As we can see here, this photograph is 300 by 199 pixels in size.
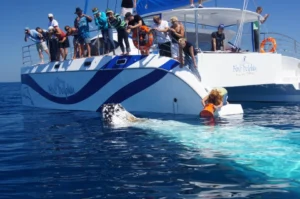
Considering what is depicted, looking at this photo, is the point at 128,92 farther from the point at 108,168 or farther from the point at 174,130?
the point at 108,168

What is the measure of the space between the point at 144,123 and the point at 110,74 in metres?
3.28

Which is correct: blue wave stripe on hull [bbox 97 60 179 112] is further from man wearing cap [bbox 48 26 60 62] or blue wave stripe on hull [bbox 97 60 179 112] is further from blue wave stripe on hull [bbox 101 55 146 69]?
man wearing cap [bbox 48 26 60 62]

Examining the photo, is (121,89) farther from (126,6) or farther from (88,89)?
(126,6)

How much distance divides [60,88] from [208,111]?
627cm

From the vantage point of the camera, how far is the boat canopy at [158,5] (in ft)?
42.7

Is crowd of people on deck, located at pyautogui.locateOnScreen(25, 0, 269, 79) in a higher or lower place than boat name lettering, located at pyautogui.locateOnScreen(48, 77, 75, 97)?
higher

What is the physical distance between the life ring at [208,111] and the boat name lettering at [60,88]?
528 centimetres

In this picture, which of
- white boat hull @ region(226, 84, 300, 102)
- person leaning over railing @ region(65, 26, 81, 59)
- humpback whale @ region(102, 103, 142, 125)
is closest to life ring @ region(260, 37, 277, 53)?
white boat hull @ region(226, 84, 300, 102)

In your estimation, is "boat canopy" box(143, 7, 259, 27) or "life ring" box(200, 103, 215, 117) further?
"boat canopy" box(143, 7, 259, 27)

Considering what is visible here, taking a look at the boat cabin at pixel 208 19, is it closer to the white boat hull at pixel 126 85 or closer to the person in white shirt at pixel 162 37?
the person in white shirt at pixel 162 37

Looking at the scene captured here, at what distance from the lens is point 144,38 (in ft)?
35.9

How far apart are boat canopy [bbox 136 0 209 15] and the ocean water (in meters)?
5.64

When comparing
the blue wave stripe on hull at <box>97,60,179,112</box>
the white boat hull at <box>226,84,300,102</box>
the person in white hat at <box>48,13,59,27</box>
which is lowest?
the white boat hull at <box>226,84,300,102</box>

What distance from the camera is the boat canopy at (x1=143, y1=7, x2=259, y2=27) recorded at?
1176 cm
